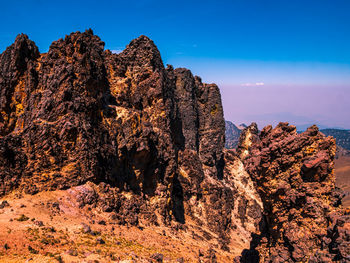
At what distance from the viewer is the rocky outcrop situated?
76.8ft

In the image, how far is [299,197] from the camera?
26.1 meters

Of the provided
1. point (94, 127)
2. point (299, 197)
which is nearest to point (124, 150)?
point (94, 127)

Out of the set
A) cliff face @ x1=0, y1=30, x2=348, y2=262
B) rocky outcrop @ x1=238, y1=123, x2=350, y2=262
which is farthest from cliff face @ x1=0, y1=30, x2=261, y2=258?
Answer: rocky outcrop @ x1=238, y1=123, x2=350, y2=262

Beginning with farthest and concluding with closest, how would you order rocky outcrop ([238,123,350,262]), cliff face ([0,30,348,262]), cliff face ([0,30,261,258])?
cliff face ([0,30,261,258]) → cliff face ([0,30,348,262]) → rocky outcrop ([238,123,350,262])

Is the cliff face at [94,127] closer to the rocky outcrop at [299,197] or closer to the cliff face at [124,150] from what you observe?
the cliff face at [124,150]

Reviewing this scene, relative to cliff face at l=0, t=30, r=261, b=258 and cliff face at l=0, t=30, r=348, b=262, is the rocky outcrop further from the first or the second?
cliff face at l=0, t=30, r=261, b=258

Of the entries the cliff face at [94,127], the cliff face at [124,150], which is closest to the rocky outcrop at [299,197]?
the cliff face at [124,150]

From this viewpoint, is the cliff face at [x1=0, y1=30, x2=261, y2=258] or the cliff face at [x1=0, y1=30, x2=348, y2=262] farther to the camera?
the cliff face at [x1=0, y1=30, x2=261, y2=258]

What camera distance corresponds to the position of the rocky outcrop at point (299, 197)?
2340 cm

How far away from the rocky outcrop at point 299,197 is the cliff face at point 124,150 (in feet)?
0.34

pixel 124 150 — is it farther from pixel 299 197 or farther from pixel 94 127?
pixel 299 197

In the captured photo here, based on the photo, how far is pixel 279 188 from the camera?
27562 millimetres

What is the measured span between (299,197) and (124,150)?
86.2ft

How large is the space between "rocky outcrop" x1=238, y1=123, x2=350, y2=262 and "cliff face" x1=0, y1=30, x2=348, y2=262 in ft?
0.34
